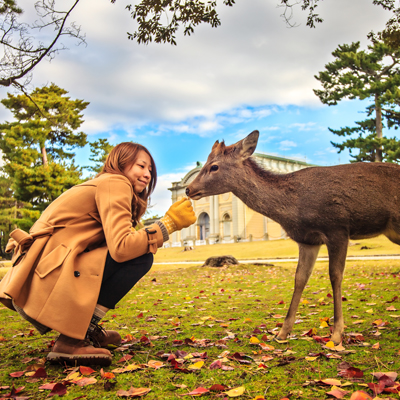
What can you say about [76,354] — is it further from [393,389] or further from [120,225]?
[393,389]

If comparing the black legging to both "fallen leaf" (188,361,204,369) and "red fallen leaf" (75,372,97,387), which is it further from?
"fallen leaf" (188,361,204,369)

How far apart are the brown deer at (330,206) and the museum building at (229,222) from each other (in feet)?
125

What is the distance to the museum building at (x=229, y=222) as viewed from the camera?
44.6m

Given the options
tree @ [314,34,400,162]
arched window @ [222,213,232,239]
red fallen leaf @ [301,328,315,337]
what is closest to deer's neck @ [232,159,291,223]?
red fallen leaf @ [301,328,315,337]

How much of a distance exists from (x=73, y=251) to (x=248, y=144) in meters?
2.33

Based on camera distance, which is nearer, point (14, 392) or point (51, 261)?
point (14, 392)

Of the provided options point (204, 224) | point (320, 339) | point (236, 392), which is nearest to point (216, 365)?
point (236, 392)

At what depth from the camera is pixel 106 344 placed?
3186 millimetres

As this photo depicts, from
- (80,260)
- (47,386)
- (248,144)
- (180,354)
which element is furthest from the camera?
(248,144)

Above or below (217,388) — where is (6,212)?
above

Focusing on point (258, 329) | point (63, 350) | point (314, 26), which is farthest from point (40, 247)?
point (314, 26)

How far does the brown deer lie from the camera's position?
345cm

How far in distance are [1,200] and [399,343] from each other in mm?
40808

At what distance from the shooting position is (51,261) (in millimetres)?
2594
